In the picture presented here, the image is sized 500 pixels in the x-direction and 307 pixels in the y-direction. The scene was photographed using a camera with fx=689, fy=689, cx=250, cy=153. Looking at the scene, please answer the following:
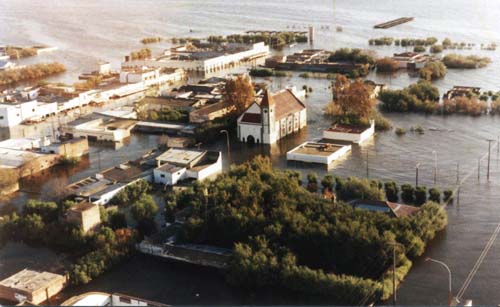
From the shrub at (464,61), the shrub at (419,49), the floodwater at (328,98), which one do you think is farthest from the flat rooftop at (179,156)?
the shrub at (419,49)

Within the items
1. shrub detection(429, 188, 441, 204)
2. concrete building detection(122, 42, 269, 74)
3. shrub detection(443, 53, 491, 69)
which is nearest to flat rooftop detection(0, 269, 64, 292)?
shrub detection(429, 188, 441, 204)

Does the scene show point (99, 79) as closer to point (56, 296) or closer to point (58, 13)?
point (56, 296)

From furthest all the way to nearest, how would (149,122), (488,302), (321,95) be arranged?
(321,95) → (149,122) → (488,302)

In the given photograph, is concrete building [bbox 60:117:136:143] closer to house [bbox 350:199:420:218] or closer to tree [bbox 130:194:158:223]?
tree [bbox 130:194:158:223]

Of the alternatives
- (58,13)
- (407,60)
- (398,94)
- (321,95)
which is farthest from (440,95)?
(58,13)

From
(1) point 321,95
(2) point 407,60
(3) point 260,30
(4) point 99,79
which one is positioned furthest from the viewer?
(3) point 260,30

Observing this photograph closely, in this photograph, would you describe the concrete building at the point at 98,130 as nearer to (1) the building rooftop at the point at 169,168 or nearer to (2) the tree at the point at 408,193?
(1) the building rooftop at the point at 169,168
